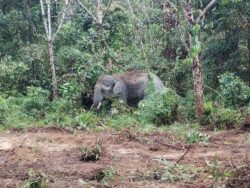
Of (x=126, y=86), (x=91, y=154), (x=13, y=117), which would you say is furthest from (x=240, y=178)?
(x=126, y=86)

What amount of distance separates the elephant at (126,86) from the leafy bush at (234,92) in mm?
1921

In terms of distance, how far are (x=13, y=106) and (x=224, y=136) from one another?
623 centimetres

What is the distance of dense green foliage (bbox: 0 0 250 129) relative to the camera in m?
11.8

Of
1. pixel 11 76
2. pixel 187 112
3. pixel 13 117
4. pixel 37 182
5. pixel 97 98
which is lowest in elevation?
pixel 13 117

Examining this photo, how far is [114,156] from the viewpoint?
7.83 meters

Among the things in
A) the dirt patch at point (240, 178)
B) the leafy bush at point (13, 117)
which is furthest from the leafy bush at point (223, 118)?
the dirt patch at point (240, 178)

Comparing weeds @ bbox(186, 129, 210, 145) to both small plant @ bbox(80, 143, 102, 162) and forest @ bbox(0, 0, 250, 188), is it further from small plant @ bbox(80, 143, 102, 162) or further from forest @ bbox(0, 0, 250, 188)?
small plant @ bbox(80, 143, 102, 162)

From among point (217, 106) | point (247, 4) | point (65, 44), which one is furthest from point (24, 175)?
point (65, 44)

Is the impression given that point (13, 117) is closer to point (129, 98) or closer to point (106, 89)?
point (106, 89)

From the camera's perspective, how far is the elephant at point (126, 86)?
14016mm

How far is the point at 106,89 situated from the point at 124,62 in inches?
123

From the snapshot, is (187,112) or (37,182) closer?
(37,182)

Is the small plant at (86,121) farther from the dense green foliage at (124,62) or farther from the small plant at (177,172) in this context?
the small plant at (177,172)

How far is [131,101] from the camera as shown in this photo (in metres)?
15.2
